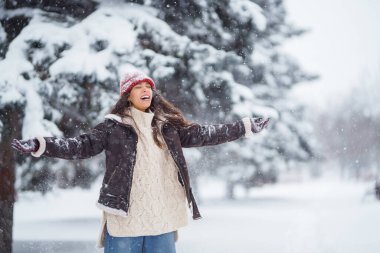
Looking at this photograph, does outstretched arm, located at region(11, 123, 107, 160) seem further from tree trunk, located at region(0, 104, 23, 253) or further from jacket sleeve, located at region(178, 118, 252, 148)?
tree trunk, located at region(0, 104, 23, 253)

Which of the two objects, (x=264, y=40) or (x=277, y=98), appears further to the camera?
(x=277, y=98)

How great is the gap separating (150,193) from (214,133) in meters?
0.56

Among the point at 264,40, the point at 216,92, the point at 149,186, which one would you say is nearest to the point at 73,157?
the point at 149,186

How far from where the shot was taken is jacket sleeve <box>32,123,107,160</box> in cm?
242

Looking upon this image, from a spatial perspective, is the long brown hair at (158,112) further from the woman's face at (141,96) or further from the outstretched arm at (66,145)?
the outstretched arm at (66,145)

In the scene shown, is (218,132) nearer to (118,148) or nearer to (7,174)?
(118,148)

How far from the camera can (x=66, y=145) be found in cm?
248

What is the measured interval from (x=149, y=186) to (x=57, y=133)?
9.70ft

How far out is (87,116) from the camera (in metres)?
5.91

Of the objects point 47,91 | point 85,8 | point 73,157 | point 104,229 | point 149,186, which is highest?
point 85,8

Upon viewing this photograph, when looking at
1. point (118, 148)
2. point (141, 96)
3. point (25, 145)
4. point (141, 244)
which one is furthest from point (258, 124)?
point (25, 145)

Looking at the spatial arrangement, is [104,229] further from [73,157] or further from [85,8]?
[85,8]

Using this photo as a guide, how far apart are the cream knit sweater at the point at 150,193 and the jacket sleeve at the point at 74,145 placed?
7.8 inches

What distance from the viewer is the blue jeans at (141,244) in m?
2.56
